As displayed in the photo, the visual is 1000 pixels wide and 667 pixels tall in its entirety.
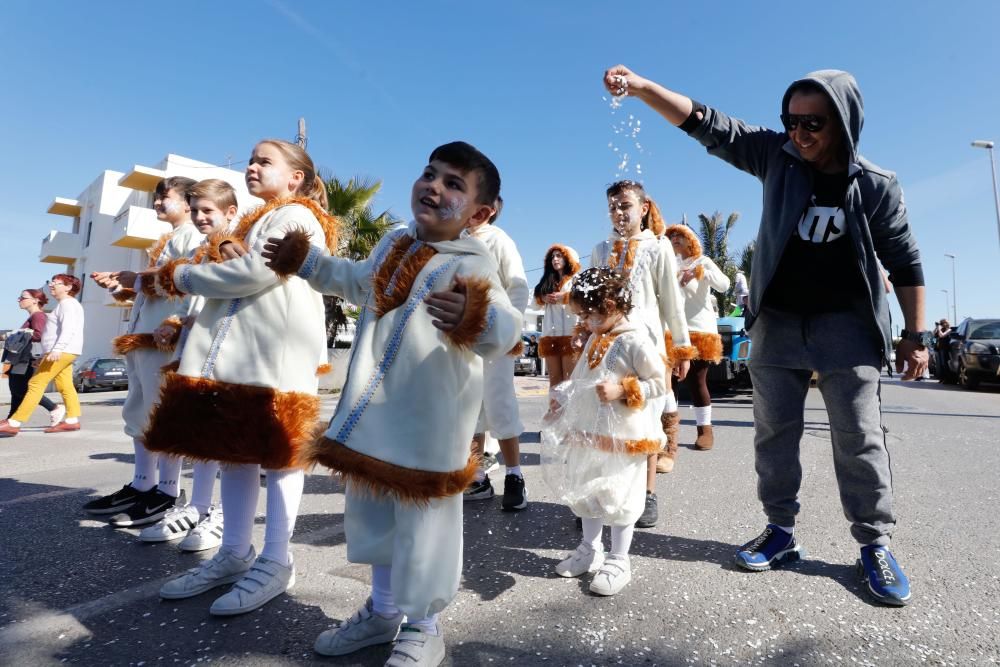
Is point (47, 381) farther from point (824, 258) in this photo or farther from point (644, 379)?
point (824, 258)

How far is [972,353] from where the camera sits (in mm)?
12773

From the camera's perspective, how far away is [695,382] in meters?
5.32

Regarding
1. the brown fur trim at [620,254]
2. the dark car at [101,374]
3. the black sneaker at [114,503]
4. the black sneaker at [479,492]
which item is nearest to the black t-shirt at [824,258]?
the brown fur trim at [620,254]

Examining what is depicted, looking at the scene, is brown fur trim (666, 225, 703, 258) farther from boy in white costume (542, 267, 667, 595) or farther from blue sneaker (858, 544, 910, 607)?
Answer: blue sneaker (858, 544, 910, 607)

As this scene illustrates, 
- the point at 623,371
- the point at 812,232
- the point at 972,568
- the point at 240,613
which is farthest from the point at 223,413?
the point at 972,568

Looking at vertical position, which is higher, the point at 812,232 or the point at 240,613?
the point at 812,232

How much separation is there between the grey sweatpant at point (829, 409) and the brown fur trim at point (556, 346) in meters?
1.82

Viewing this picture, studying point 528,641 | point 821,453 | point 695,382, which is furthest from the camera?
point 695,382

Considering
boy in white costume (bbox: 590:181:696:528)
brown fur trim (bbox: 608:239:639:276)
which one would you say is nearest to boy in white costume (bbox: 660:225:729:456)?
boy in white costume (bbox: 590:181:696:528)

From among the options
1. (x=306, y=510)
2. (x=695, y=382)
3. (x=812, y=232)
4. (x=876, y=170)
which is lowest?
(x=306, y=510)

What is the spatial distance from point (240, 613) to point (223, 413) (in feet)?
2.32

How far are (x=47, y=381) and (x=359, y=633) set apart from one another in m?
6.78

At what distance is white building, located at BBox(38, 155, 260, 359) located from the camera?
85.0 feet

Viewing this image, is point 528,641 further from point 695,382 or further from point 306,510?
point 695,382
